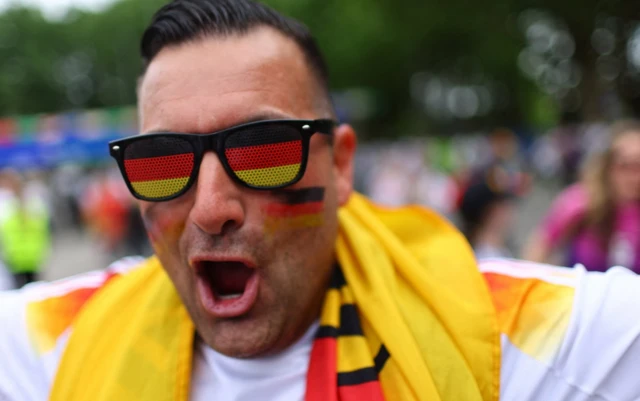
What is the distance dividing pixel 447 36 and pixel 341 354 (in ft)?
100

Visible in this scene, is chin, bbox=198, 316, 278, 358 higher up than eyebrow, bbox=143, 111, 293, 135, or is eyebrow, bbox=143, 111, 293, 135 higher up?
eyebrow, bbox=143, 111, 293, 135

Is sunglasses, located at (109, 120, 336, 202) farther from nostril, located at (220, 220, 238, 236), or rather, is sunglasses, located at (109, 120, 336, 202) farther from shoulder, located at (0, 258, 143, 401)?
shoulder, located at (0, 258, 143, 401)

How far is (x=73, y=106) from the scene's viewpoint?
47.7 m

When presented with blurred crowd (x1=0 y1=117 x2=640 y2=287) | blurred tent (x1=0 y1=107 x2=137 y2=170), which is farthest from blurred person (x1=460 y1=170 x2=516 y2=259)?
blurred tent (x1=0 y1=107 x2=137 y2=170)

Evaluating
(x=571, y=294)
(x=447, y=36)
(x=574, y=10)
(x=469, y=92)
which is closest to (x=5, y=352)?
(x=571, y=294)

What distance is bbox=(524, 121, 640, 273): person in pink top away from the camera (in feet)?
11.2

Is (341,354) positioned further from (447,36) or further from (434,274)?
(447,36)

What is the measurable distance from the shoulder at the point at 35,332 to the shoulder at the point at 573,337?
121cm

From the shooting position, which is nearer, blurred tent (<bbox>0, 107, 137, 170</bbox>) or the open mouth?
the open mouth

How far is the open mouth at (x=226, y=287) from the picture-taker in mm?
1411

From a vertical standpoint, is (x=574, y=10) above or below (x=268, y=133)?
above

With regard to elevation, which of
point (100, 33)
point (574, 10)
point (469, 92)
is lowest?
point (469, 92)

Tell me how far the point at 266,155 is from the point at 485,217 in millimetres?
3195

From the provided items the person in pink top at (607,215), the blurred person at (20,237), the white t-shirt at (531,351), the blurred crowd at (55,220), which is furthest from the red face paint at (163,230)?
the blurred person at (20,237)
